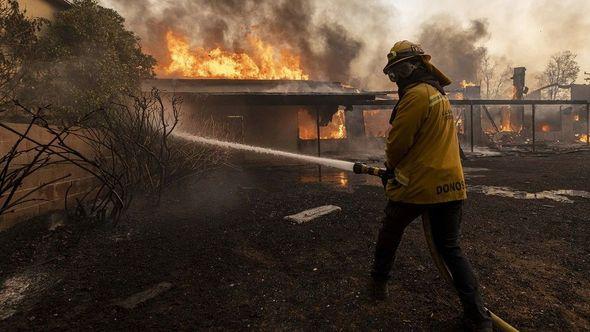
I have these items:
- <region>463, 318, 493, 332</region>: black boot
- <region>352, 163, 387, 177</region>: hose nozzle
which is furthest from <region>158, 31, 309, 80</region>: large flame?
<region>463, 318, 493, 332</region>: black boot

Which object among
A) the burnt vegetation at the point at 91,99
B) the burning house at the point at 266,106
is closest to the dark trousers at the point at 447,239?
the burnt vegetation at the point at 91,99

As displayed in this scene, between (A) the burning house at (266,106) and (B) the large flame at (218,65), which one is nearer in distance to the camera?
(A) the burning house at (266,106)

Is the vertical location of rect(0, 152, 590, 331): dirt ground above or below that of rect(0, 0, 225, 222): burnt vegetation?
below

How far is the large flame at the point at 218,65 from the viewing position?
22.0 metres

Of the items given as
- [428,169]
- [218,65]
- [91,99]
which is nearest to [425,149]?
[428,169]

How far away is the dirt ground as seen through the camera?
2.96m

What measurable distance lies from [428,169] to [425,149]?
0.54 feet

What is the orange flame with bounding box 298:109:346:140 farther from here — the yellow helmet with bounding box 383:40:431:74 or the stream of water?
the yellow helmet with bounding box 383:40:431:74

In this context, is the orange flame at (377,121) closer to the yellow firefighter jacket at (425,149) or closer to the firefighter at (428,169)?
the firefighter at (428,169)

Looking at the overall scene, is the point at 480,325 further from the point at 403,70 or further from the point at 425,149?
the point at 403,70

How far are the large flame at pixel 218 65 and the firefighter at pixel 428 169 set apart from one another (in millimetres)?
19156

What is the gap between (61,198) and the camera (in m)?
6.36

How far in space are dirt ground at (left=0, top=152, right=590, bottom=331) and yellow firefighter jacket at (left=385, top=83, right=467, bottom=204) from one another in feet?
A: 3.48

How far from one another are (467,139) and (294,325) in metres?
29.2
